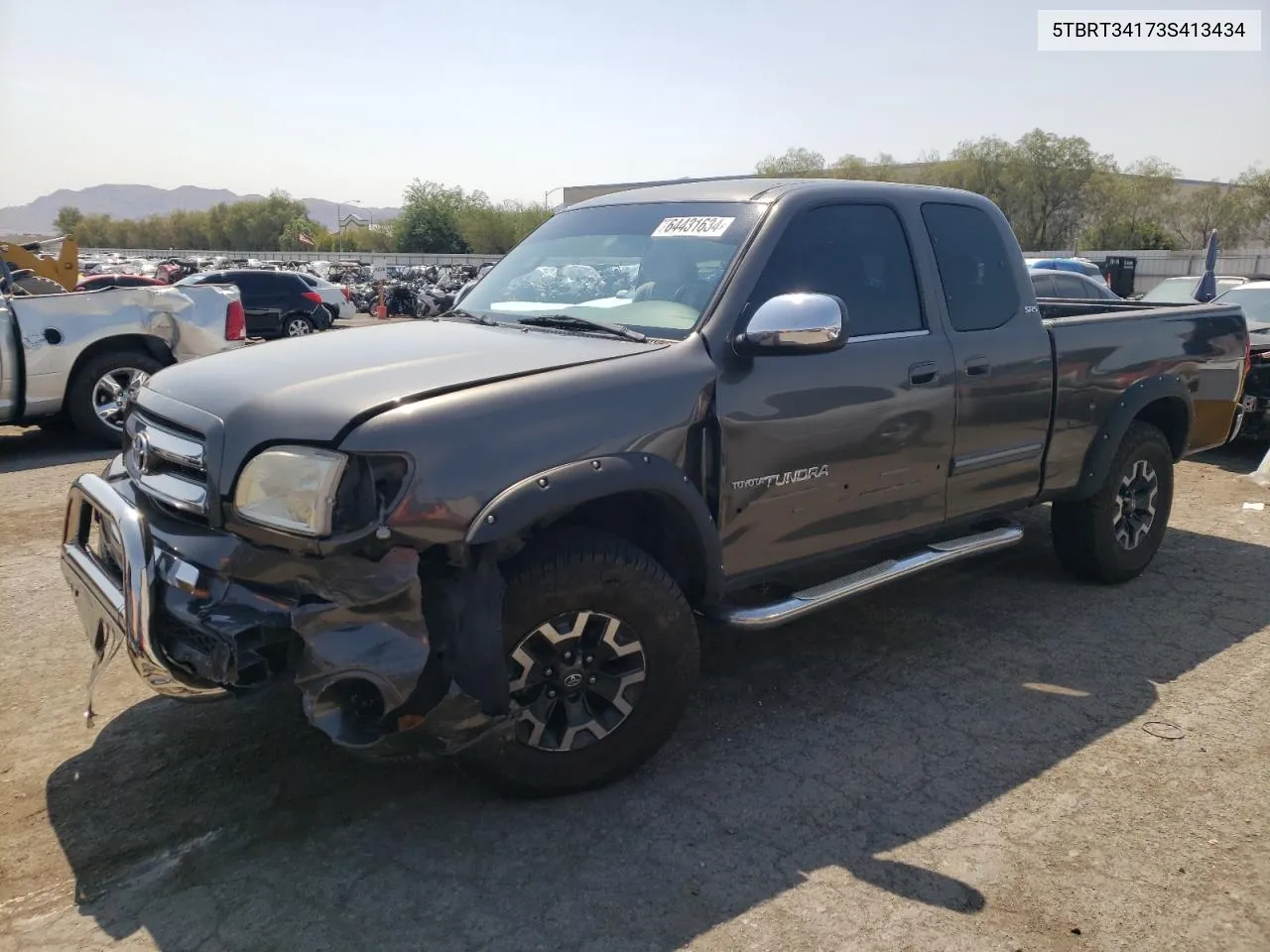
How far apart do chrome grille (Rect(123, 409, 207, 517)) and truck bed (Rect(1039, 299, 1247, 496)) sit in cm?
376

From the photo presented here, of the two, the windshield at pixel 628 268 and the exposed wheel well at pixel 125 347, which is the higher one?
the windshield at pixel 628 268

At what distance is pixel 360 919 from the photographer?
8.80 feet

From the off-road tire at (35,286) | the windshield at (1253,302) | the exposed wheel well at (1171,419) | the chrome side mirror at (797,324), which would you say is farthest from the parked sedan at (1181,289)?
the off-road tire at (35,286)

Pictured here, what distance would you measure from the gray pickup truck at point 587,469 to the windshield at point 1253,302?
6.16 meters

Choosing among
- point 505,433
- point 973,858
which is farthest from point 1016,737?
point 505,433

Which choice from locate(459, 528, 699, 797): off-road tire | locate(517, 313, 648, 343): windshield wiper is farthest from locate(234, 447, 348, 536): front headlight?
locate(517, 313, 648, 343): windshield wiper

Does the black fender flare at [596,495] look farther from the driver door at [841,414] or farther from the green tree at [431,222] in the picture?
the green tree at [431,222]

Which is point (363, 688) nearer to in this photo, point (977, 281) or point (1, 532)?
point (977, 281)

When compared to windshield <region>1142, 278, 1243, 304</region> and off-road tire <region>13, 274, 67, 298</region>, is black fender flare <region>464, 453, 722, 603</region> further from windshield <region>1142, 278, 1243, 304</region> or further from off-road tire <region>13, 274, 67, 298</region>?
windshield <region>1142, 278, 1243, 304</region>

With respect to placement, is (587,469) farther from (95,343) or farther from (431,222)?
(431,222)

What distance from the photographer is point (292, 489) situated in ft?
9.14

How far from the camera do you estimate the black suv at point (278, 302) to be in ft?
68.2

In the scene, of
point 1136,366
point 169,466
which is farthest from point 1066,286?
point 169,466

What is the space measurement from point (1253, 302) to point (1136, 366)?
631 centimetres
